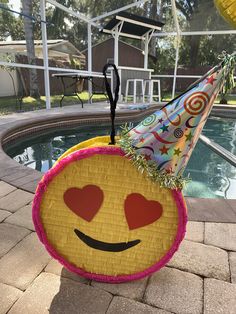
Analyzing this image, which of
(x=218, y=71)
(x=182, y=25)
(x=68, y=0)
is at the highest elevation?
(x=68, y=0)

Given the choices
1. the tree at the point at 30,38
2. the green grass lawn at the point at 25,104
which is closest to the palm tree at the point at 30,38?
the tree at the point at 30,38

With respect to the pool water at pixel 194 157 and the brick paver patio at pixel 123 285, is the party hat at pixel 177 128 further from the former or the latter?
the pool water at pixel 194 157

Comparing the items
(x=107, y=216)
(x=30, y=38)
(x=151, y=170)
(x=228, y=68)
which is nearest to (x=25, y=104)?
(x=30, y=38)

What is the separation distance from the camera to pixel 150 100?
9.23 metres

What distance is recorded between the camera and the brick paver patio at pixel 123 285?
1.07 m

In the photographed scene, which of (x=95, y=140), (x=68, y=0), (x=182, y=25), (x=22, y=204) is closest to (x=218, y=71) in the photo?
(x=95, y=140)

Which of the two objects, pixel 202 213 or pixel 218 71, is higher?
pixel 218 71

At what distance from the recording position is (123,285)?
3.91 ft

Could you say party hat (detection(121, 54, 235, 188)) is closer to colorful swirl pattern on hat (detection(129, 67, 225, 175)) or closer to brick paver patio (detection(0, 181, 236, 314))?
colorful swirl pattern on hat (detection(129, 67, 225, 175))

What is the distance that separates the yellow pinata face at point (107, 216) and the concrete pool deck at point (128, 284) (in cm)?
10

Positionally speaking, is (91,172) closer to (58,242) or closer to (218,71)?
(58,242)

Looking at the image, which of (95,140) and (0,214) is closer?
(95,140)

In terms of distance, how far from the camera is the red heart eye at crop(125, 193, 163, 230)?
1.05m

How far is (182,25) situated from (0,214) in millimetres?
24371
